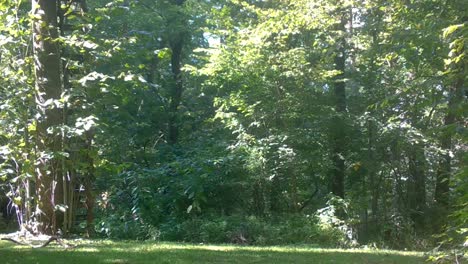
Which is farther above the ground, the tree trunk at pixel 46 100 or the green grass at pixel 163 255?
the tree trunk at pixel 46 100

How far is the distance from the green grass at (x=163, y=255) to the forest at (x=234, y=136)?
1.07m

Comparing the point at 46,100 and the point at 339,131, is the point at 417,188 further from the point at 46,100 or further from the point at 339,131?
the point at 46,100

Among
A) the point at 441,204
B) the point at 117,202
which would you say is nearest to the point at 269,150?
the point at 117,202

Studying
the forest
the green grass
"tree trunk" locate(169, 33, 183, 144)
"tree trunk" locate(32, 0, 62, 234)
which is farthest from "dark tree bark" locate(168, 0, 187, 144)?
the green grass

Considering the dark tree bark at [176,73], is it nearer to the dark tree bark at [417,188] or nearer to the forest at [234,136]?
the forest at [234,136]

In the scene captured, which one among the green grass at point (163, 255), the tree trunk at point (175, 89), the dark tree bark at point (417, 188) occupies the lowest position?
the green grass at point (163, 255)

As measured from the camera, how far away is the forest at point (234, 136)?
8.70 meters

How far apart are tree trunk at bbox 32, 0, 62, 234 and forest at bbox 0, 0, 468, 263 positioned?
3 cm

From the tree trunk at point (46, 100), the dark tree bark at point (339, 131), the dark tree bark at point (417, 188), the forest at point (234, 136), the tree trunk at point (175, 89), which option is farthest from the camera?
the tree trunk at point (175, 89)

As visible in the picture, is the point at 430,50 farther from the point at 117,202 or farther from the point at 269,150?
the point at 117,202

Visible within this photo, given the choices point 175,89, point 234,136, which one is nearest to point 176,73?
point 175,89

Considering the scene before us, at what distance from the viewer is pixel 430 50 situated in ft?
21.3

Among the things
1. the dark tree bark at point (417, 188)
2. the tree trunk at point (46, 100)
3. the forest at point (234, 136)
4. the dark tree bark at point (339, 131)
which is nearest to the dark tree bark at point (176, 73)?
the forest at point (234, 136)

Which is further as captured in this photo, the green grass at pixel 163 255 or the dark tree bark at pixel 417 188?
the dark tree bark at pixel 417 188
